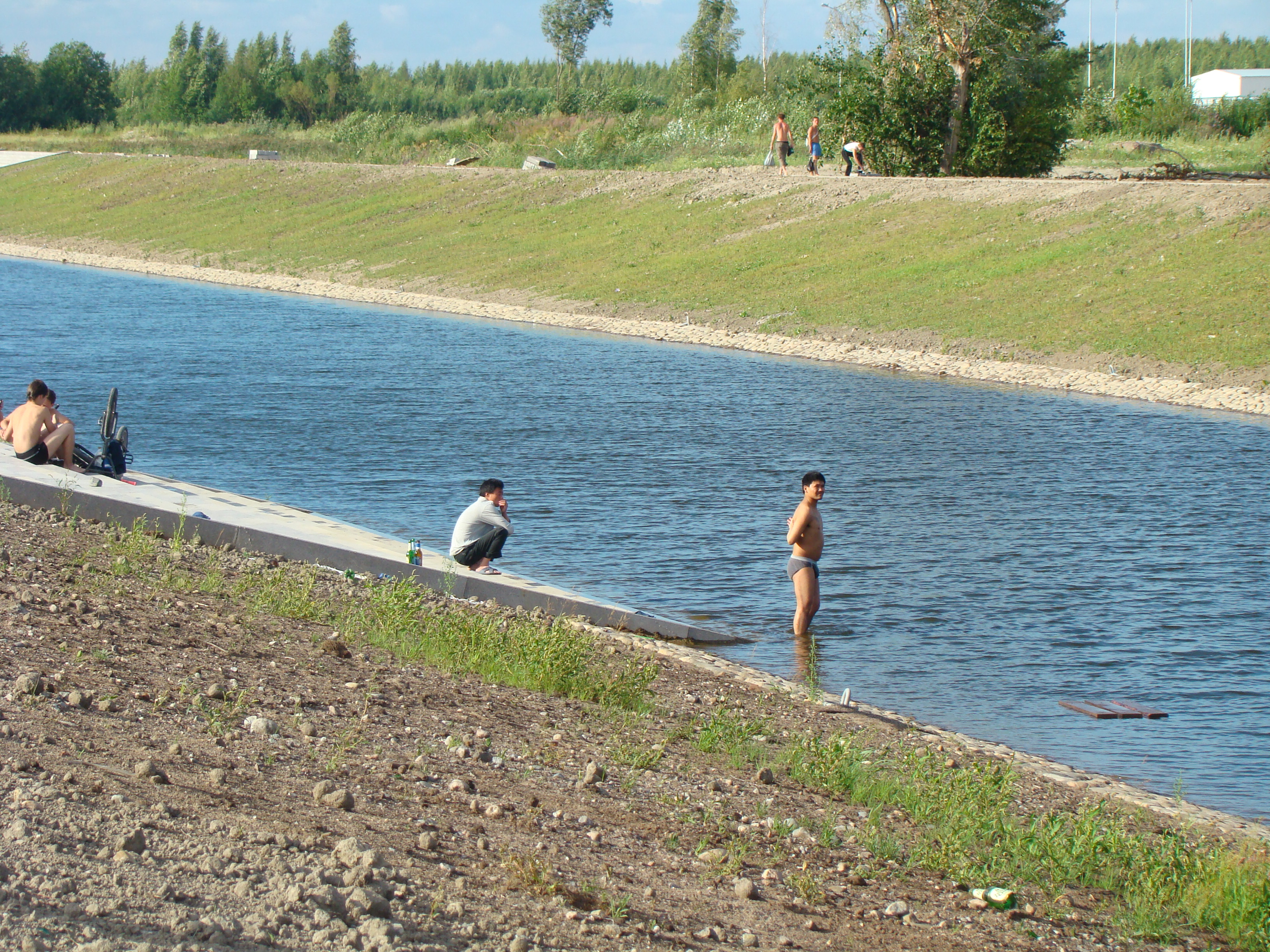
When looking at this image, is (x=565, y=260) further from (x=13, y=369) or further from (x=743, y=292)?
(x=13, y=369)

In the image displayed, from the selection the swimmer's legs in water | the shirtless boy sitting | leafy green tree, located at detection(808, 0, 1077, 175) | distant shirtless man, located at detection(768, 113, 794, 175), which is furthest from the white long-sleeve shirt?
leafy green tree, located at detection(808, 0, 1077, 175)

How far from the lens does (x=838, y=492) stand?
52.9 feet

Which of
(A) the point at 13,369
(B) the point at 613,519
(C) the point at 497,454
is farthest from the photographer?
(A) the point at 13,369

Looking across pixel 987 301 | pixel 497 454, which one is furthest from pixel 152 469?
pixel 987 301

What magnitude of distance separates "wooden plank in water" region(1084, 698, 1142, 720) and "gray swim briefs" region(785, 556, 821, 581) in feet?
8.21

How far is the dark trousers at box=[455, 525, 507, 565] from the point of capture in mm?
11711

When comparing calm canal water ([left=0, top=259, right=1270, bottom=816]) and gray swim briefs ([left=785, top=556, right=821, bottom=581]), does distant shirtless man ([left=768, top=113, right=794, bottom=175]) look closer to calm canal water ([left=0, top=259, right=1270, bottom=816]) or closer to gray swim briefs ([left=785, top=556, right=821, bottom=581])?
calm canal water ([left=0, top=259, right=1270, bottom=816])

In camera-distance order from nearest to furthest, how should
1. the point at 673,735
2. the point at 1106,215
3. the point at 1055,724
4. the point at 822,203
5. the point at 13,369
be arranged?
the point at 673,735 < the point at 1055,724 < the point at 13,369 < the point at 1106,215 < the point at 822,203

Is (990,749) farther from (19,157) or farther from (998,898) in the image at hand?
(19,157)


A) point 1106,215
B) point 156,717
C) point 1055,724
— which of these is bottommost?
point 1055,724

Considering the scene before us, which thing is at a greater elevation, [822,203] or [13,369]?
[822,203]

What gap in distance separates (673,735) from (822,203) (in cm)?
3342

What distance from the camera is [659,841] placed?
6.01m

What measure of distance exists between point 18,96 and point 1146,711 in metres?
114
